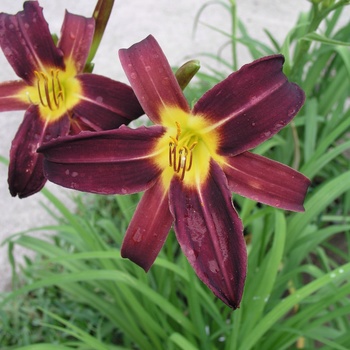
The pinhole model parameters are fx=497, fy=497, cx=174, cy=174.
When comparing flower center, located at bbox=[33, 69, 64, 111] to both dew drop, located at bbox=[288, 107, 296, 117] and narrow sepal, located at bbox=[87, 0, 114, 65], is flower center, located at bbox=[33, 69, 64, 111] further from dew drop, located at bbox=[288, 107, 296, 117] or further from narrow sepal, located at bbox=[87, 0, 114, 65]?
dew drop, located at bbox=[288, 107, 296, 117]

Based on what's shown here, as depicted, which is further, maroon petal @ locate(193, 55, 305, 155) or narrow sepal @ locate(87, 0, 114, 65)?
narrow sepal @ locate(87, 0, 114, 65)

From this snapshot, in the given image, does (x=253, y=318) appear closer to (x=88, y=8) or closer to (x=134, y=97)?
(x=134, y=97)

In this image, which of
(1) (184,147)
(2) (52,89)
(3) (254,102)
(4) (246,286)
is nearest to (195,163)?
(1) (184,147)

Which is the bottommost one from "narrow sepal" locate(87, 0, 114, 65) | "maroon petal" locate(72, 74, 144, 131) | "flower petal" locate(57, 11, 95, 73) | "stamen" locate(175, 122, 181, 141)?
"stamen" locate(175, 122, 181, 141)

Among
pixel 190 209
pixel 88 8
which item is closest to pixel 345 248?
pixel 190 209

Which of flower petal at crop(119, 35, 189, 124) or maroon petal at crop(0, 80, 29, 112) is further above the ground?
maroon petal at crop(0, 80, 29, 112)

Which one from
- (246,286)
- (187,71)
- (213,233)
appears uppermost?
(187,71)

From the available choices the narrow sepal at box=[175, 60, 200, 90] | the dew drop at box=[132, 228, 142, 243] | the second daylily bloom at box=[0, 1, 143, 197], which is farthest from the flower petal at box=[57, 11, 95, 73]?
the dew drop at box=[132, 228, 142, 243]

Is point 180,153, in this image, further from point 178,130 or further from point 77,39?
point 77,39
